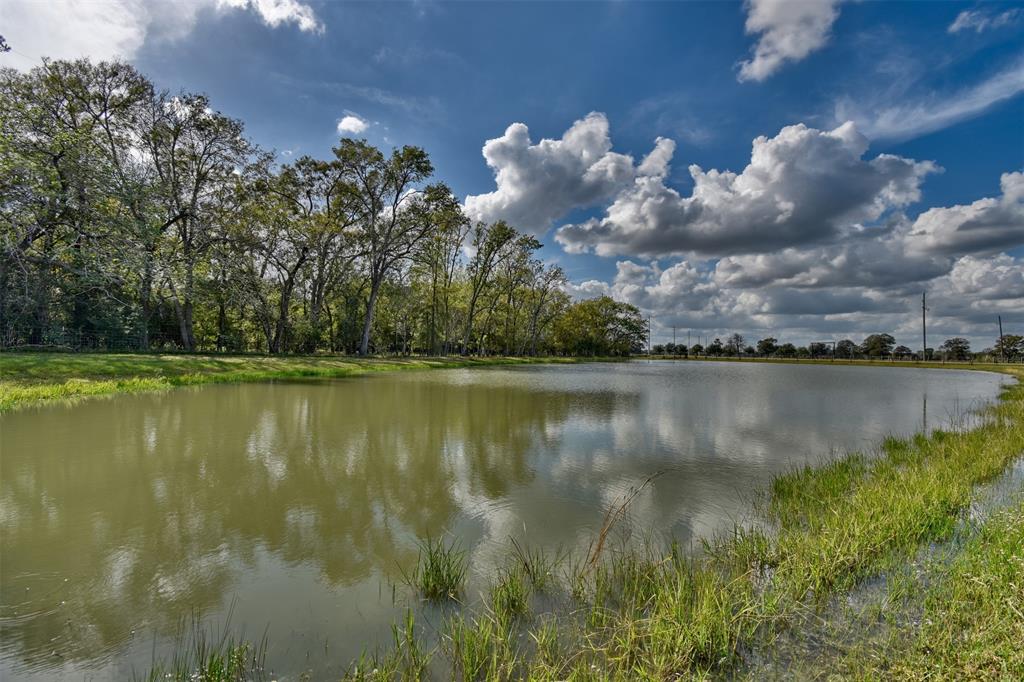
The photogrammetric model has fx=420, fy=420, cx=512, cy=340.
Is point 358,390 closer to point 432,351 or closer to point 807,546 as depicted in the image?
point 807,546

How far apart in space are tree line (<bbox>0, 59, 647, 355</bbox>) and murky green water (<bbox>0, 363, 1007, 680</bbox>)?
421 inches

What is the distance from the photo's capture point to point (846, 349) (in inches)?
4124

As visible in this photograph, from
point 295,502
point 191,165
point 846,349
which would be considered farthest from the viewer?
point 846,349

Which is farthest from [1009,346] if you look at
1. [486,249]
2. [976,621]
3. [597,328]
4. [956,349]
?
[976,621]

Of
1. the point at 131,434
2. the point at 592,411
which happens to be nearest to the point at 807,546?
the point at 592,411

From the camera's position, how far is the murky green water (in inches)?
124

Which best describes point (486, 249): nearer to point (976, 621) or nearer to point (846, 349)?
point (976, 621)

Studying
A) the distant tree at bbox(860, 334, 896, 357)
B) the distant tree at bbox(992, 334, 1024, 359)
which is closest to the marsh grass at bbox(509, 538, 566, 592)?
the distant tree at bbox(992, 334, 1024, 359)

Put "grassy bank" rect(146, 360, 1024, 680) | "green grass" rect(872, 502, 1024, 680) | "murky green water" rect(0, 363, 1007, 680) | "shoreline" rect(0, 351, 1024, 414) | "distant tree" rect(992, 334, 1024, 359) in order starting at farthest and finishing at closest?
"distant tree" rect(992, 334, 1024, 359)
"shoreline" rect(0, 351, 1024, 414)
"murky green water" rect(0, 363, 1007, 680)
"grassy bank" rect(146, 360, 1024, 680)
"green grass" rect(872, 502, 1024, 680)

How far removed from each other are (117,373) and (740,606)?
78.1 ft

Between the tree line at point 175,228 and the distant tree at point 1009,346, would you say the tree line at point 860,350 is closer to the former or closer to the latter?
the distant tree at point 1009,346

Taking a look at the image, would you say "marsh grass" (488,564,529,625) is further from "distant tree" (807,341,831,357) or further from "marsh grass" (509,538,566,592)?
"distant tree" (807,341,831,357)

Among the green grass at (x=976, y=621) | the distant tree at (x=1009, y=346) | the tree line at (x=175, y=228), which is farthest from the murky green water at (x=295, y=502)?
the distant tree at (x=1009, y=346)

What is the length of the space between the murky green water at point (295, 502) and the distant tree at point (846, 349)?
4353 inches
